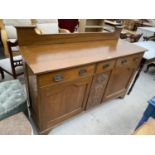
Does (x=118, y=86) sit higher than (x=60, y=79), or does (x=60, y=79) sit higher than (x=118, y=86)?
(x=60, y=79)

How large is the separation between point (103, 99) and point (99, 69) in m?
0.57

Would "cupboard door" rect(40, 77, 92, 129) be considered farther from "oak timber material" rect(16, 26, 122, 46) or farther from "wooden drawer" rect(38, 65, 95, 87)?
"oak timber material" rect(16, 26, 122, 46)

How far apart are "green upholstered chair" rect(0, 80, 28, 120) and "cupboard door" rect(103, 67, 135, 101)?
92cm

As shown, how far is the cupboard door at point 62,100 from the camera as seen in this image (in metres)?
1.07

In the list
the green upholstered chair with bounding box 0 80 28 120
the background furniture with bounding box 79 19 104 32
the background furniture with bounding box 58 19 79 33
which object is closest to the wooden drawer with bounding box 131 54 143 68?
the green upholstered chair with bounding box 0 80 28 120

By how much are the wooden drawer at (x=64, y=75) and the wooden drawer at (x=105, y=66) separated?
0.07 metres

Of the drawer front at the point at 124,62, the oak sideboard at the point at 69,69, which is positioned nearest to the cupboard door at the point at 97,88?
the oak sideboard at the point at 69,69

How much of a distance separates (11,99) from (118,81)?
1.16 metres

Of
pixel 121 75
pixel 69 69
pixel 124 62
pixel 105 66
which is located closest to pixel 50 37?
pixel 69 69

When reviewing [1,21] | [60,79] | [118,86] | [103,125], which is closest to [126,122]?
[103,125]

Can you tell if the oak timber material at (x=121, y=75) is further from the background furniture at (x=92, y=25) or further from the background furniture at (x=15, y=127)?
the background furniture at (x=92, y=25)

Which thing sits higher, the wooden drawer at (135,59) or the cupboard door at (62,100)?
the wooden drawer at (135,59)

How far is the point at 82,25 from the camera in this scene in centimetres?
298
